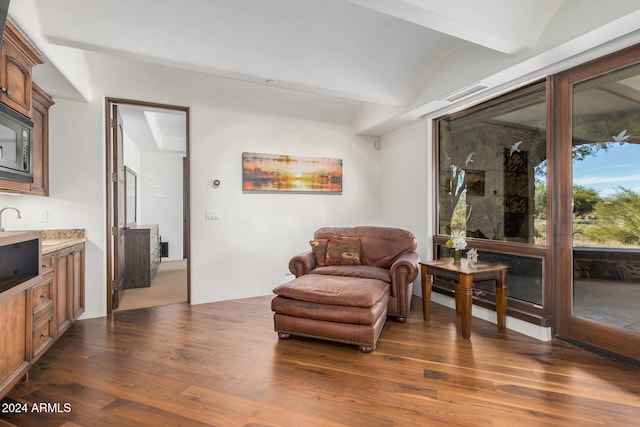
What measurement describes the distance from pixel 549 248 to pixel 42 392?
3774 mm

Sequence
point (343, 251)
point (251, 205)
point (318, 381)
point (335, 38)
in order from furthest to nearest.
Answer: point (251, 205), point (343, 251), point (335, 38), point (318, 381)

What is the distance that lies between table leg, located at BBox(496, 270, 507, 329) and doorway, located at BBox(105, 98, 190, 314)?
10.9 ft

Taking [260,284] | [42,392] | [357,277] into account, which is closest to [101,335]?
[42,392]

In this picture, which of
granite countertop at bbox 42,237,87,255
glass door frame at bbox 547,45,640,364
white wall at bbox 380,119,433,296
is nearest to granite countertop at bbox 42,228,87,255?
granite countertop at bbox 42,237,87,255

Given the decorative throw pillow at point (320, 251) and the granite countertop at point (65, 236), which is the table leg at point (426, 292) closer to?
the decorative throw pillow at point (320, 251)

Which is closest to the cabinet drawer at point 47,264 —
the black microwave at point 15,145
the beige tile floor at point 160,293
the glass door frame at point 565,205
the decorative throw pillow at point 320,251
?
the black microwave at point 15,145

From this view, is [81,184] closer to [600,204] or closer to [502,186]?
[502,186]

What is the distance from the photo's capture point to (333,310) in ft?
8.61

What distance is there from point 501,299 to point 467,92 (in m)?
1.98

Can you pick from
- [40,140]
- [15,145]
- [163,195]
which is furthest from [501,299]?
[163,195]

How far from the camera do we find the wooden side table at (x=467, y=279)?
109 inches

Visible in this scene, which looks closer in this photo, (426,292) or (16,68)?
(16,68)

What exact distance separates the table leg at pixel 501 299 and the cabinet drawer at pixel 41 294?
358cm

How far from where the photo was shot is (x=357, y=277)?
320 cm
